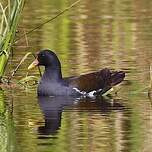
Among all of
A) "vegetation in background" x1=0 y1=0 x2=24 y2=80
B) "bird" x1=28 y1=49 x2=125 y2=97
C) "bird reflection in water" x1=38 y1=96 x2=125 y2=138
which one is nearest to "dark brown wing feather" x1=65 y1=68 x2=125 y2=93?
"bird" x1=28 y1=49 x2=125 y2=97

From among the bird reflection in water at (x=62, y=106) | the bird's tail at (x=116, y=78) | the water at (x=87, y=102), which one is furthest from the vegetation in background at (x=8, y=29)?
the bird's tail at (x=116, y=78)

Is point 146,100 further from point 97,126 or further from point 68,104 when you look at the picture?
point 97,126

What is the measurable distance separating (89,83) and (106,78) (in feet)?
0.97

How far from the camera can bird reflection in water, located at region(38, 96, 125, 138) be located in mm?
12383

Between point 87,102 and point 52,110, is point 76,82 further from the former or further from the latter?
point 52,110

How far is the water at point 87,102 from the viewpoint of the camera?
36.3 ft

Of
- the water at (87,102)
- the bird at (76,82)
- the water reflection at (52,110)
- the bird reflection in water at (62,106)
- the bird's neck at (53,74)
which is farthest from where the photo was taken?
the bird's neck at (53,74)

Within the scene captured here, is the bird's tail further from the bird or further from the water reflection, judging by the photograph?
the water reflection

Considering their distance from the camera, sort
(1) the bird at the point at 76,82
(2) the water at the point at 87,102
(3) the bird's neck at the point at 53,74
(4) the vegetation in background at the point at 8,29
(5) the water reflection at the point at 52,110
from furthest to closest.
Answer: (3) the bird's neck at the point at 53,74
(1) the bird at the point at 76,82
(4) the vegetation in background at the point at 8,29
(5) the water reflection at the point at 52,110
(2) the water at the point at 87,102

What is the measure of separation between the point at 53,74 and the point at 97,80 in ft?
1.97

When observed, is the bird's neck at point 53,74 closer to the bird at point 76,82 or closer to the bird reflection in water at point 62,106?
the bird at point 76,82

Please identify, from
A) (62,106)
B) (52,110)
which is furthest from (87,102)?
(52,110)

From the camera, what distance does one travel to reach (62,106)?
13680mm

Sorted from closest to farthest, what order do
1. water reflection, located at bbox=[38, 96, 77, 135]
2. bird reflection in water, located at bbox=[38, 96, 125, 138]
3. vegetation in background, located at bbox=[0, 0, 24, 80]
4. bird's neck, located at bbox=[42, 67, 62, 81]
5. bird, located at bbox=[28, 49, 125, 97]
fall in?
1. water reflection, located at bbox=[38, 96, 77, 135]
2. bird reflection in water, located at bbox=[38, 96, 125, 138]
3. vegetation in background, located at bbox=[0, 0, 24, 80]
4. bird, located at bbox=[28, 49, 125, 97]
5. bird's neck, located at bbox=[42, 67, 62, 81]
